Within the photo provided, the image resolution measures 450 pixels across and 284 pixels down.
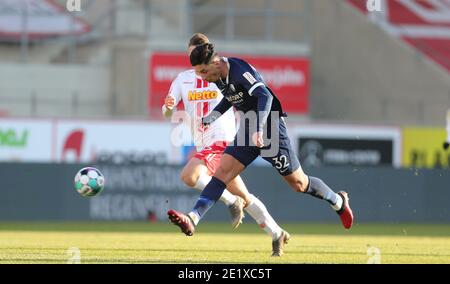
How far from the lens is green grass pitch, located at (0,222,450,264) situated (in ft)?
41.9

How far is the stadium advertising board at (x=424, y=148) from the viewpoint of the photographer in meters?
27.8

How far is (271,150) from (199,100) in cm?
268

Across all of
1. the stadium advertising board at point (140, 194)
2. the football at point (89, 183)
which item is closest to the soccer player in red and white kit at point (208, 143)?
the football at point (89, 183)

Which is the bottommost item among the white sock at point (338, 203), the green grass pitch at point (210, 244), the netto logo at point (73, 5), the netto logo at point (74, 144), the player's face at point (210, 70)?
the green grass pitch at point (210, 244)

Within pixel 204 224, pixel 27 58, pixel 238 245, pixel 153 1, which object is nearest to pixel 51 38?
pixel 27 58

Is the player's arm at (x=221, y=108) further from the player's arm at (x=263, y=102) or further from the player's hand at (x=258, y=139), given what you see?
the player's hand at (x=258, y=139)

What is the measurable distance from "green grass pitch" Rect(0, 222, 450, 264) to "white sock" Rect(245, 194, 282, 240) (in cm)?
30

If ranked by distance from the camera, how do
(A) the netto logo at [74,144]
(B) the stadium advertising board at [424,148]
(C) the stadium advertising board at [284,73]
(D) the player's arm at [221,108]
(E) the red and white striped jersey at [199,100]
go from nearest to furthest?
1. (D) the player's arm at [221,108]
2. (E) the red and white striped jersey at [199,100]
3. (A) the netto logo at [74,144]
4. (B) the stadium advertising board at [424,148]
5. (C) the stadium advertising board at [284,73]

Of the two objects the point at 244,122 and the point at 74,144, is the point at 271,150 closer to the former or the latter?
the point at 244,122

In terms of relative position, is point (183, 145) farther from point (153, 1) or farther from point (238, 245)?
point (238, 245)

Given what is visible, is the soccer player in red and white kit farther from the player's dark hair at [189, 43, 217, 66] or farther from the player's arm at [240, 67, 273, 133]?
the player's arm at [240, 67, 273, 133]

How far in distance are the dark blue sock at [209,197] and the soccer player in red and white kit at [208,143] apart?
1.22m
